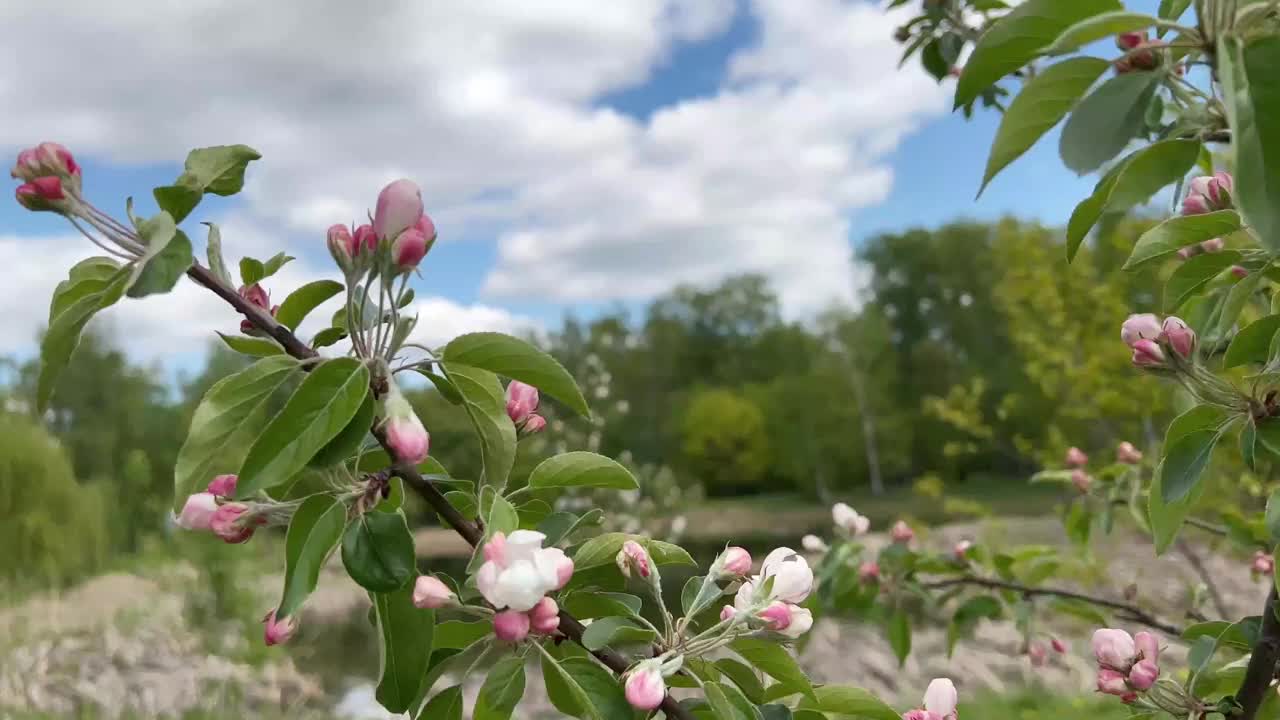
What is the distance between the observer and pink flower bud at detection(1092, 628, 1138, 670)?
40.1 inches

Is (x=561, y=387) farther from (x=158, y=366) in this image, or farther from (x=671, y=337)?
(x=671, y=337)

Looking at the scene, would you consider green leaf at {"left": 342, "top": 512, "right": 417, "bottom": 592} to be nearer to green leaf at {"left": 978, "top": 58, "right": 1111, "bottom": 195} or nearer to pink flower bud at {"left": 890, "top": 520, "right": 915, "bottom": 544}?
green leaf at {"left": 978, "top": 58, "right": 1111, "bottom": 195}

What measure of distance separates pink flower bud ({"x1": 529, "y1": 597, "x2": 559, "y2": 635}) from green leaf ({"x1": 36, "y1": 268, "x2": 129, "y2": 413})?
14.7 inches

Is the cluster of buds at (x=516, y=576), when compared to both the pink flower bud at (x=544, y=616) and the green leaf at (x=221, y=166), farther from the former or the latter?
the green leaf at (x=221, y=166)

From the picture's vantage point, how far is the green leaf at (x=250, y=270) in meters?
0.87

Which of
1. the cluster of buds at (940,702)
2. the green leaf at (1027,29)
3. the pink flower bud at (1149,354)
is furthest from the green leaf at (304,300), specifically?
the pink flower bud at (1149,354)

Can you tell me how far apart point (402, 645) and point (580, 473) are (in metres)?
0.21

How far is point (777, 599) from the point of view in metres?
0.81

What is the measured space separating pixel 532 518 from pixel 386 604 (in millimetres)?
184

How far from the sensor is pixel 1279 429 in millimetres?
851

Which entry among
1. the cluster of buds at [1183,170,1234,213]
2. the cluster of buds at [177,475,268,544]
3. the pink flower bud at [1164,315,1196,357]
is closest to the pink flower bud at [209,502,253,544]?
the cluster of buds at [177,475,268,544]

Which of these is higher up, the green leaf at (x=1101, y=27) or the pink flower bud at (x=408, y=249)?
the green leaf at (x=1101, y=27)

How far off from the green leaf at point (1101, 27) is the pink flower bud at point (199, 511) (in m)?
0.70

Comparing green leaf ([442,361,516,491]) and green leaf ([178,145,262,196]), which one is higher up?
green leaf ([178,145,262,196])
